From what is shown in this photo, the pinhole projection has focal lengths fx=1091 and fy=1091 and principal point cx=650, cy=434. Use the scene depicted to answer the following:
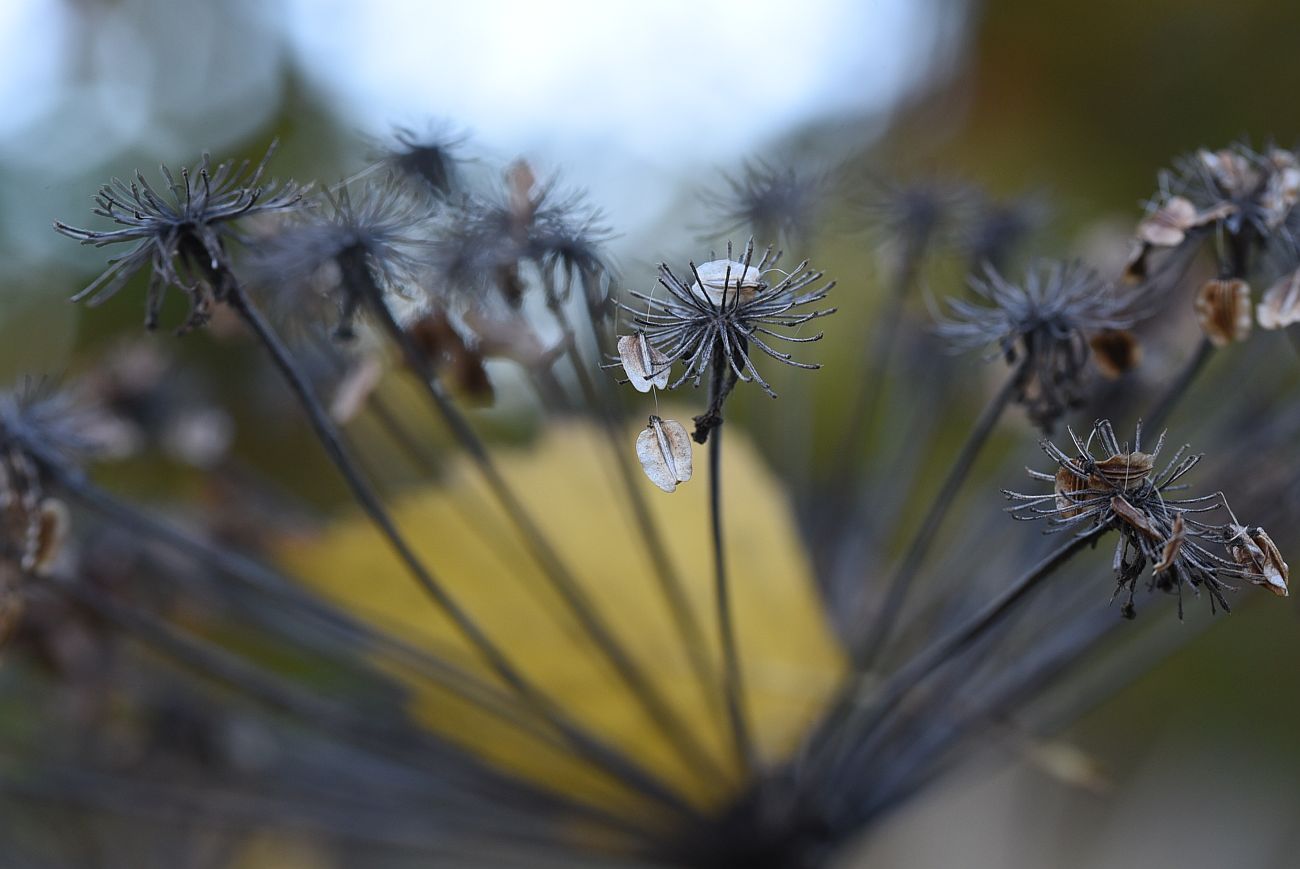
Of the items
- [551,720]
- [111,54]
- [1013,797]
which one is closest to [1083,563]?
[551,720]

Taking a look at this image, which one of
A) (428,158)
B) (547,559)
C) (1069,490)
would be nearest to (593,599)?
(547,559)

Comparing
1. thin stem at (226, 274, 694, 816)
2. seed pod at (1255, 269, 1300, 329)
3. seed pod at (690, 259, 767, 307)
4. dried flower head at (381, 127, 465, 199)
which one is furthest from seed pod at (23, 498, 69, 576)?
seed pod at (1255, 269, 1300, 329)

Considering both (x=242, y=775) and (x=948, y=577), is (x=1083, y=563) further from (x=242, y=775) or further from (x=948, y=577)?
(x=242, y=775)

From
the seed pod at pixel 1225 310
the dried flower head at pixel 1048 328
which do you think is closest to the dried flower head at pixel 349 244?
the dried flower head at pixel 1048 328

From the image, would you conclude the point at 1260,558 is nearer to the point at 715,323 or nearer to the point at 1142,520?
the point at 1142,520

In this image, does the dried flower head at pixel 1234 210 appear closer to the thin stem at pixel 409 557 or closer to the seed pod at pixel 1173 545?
the seed pod at pixel 1173 545

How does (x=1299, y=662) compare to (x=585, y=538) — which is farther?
(x=1299, y=662)
